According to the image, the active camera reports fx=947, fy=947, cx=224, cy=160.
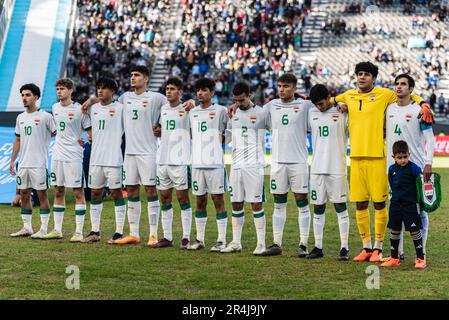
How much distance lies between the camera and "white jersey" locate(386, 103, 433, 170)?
11820mm

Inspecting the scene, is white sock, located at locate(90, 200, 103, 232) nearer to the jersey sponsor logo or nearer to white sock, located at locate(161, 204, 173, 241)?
white sock, located at locate(161, 204, 173, 241)

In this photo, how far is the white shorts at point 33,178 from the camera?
46.6 ft

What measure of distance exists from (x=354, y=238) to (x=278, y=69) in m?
32.6

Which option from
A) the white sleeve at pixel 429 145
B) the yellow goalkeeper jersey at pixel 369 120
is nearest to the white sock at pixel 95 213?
the yellow goalkeeper jersey at pixel 369 120

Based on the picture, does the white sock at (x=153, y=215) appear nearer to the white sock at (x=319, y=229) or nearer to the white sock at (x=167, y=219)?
the white sock at (x=167, y=219)

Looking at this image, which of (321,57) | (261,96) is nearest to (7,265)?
(261,96)

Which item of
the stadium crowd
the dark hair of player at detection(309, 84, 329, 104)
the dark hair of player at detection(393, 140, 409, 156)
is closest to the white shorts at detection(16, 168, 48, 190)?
the dark hair of player at detection(309, 84, 329, 104)

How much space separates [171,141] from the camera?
521 inches

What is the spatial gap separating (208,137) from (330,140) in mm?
1746

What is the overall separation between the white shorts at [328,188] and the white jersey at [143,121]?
2.51 m

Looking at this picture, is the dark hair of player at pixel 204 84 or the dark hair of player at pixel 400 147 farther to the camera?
the dark hair of player at pixel 204 84

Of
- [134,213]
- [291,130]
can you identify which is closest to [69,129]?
[134,213]

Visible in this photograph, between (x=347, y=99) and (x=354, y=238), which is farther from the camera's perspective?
(x=354, y=238)
